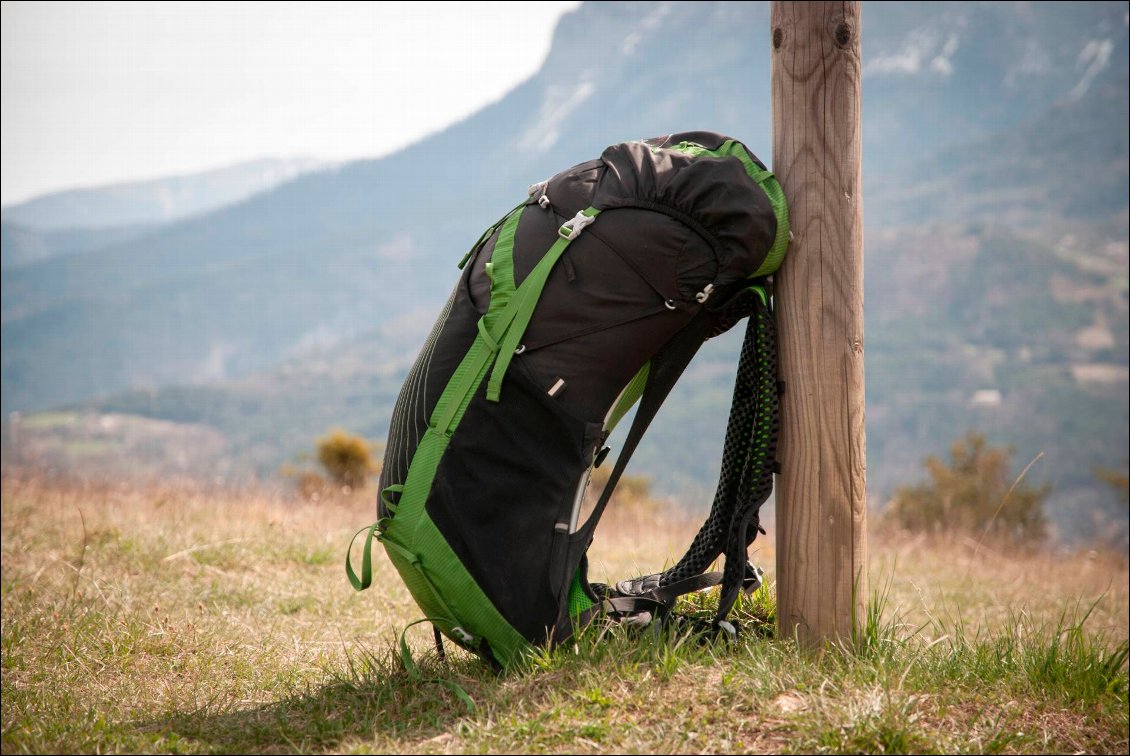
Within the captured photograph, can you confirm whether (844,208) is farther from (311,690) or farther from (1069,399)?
(1069,399)

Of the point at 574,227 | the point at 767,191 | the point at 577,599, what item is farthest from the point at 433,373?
the point at 767,191

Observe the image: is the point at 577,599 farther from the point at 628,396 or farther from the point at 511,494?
the point at 628,396

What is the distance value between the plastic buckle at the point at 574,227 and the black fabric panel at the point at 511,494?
412 millimetres

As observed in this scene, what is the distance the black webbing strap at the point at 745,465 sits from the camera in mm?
2365

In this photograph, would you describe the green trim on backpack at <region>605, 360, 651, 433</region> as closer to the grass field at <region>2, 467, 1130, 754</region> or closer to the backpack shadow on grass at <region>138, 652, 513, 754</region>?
the grass field at <region>2, 467, 1130, 754</region>

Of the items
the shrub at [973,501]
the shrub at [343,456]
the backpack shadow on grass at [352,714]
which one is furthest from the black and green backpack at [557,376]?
the shrub at [343,456]

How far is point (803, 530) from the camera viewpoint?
7.62ft

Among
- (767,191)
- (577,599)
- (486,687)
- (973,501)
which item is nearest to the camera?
(486,687)

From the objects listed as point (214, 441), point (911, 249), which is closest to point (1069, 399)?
point (911, 249)

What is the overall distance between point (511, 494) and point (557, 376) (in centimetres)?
35

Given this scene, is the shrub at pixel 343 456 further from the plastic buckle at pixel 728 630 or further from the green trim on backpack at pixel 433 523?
the plastic buckle at pixel 728 630

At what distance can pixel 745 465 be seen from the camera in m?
2.46

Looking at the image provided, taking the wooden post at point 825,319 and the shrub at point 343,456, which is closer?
the wooden post at point 825,319

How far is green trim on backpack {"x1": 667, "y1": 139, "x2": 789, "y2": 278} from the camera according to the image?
7.54 feet
